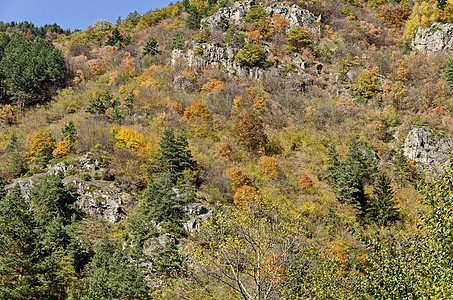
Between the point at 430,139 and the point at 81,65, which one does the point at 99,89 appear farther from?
the point at 430,139

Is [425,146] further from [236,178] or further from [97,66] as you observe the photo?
[97,66]

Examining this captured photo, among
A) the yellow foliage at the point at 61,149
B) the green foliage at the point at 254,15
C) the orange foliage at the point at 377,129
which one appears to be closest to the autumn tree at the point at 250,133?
the orange foliage at the point at 377,129

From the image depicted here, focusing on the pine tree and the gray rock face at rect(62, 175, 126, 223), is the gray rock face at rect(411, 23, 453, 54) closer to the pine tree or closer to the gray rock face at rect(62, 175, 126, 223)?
the gray rock face at rect(62, 175, 126, 223)

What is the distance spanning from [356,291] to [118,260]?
19.3 m

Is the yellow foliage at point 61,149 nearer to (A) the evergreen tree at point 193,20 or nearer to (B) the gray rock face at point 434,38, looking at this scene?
(A) the evergreen tree at point 193,20

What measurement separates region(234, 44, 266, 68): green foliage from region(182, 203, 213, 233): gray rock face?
44965mm

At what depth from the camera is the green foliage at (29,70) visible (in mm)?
58375

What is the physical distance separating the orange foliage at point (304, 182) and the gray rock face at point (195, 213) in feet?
52.4

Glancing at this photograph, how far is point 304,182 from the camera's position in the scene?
42.6 meters

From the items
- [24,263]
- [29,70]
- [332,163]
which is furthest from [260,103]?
[29,70]

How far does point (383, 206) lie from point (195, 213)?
24120mm

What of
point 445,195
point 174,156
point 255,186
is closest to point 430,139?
point 255,186

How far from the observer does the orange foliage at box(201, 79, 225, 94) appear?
61.8 meters

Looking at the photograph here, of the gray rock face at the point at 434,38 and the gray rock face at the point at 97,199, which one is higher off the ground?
the gray rock face at the point at 434,38
